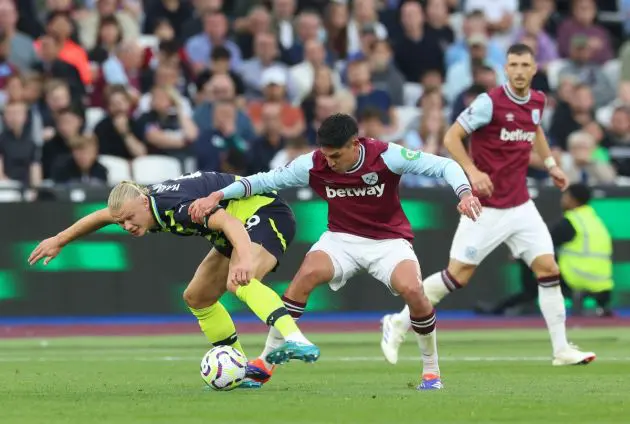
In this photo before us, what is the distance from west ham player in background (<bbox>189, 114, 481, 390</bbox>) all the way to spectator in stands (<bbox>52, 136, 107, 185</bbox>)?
28.0 ft

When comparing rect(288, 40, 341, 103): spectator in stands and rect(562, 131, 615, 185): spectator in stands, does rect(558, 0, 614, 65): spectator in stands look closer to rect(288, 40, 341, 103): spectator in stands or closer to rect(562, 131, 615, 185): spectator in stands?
rect(562, 131, 615, 185): spectator in stands

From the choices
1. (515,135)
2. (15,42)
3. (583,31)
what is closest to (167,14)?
(15,42)

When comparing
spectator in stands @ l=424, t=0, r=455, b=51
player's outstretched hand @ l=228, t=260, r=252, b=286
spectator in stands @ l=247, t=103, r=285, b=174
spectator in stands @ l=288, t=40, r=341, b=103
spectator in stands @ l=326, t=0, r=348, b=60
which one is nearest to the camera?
player's outstretched hand @ l=228, t=260, r=252, b=286

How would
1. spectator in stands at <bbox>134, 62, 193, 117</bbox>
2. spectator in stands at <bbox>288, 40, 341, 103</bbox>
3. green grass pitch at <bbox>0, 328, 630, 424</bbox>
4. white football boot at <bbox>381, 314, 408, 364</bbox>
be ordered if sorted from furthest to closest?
spectator in stands at <bbox>288, 40, 341, 103</bbox> → spectator in stands at <bbox>134, 62, 193, 117</bbox> → white football boot at <bbox>381, 314, 408, 364</bbox> → green grass pitch at <bbox>0, 328, 630, 424</bbox>

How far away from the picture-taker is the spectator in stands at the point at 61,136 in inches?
754

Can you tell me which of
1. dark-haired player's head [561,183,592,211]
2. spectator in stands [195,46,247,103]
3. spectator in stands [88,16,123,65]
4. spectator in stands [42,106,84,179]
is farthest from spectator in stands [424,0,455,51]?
spectator in stands [42,106,84,179]

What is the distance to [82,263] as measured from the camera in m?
18.8

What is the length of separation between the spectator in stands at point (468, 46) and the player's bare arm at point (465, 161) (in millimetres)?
9957

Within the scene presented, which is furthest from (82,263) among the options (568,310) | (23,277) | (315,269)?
(315,269)

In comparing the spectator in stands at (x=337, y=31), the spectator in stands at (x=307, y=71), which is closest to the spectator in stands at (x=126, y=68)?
the spectator in stands at (x=307, y=71)

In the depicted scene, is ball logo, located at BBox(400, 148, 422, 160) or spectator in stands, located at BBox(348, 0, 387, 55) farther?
spectator in stands, located at BBox(348, 0, 387, 55)

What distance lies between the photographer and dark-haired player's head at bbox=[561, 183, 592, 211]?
60.1 ft

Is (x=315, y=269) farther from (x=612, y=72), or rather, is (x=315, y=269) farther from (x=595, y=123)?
(x=612, y=72)

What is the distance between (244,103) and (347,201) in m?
10.7
